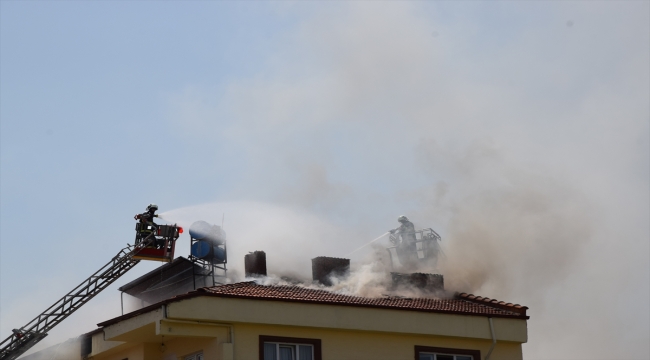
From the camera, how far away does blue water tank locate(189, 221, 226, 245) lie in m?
34.3

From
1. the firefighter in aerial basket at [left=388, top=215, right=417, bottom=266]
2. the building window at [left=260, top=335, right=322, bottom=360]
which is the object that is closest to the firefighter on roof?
the firefighter in aerial basket at [left=388, top=215, right=417, bottom=266]

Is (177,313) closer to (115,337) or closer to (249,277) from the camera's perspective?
(115,337)

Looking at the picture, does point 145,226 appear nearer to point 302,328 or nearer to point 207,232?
point 207,232

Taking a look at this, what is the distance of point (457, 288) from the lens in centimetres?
3481

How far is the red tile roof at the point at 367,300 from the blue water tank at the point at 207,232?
690cm

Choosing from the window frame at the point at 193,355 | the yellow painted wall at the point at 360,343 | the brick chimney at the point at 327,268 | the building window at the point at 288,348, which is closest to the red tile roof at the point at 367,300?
the yellow painted wall at the point at 360,343

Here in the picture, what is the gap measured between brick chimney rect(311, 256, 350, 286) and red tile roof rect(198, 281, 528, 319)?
3099mm

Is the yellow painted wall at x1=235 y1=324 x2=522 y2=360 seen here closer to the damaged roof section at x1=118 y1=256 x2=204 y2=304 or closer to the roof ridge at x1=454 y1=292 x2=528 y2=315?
the roof ridge at x1=454 y1=292 x2=528 y2=315

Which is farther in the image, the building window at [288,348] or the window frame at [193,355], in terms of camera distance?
the window frame at [193,355]

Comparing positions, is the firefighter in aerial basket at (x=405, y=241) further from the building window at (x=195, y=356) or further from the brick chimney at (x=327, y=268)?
the building window at (x=195, y=356)

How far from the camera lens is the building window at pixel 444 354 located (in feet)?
86.6

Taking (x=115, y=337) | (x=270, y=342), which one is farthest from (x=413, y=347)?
(x=115, y=337)

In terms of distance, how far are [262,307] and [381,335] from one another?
3.78 meters

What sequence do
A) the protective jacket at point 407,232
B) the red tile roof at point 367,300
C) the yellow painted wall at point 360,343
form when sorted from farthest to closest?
1. the protective jacket at point 407,232
2. the red tile roof at point 367,300
3. the yellow painted wall at point 360,343
